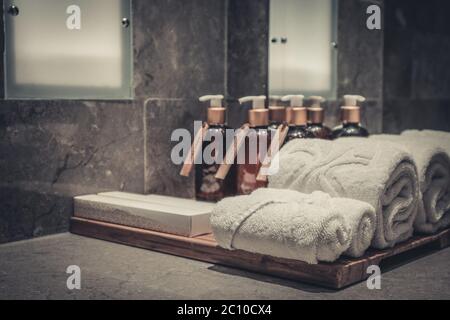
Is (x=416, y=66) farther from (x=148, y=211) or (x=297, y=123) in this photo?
(x=148, y=211)

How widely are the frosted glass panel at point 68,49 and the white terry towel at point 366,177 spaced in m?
0.44

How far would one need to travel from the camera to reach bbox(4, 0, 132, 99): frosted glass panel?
126 centimetres

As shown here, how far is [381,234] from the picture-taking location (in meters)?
1.08

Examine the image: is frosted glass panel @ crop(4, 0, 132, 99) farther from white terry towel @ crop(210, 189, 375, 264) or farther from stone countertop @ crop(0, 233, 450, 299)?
white terry towel @ crop(210, 189, 375, 264)

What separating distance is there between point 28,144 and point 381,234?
26.6 inches

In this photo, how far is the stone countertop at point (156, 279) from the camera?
0.95 m

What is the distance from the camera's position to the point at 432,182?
1247 mm

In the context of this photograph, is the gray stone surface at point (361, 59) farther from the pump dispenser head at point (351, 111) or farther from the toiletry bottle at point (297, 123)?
the toiletry bottle at point (297, 123)

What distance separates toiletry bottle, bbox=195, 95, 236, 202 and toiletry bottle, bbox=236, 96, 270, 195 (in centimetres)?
5

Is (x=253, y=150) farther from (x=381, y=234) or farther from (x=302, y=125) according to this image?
(x=381, y=234)

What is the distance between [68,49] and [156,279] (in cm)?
56

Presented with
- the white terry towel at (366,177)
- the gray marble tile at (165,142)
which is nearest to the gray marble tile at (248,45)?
the gray marble tile at (165,142)

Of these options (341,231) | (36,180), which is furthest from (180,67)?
(341,231)

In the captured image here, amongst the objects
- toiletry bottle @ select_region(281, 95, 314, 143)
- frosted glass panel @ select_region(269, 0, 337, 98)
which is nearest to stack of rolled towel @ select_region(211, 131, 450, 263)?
toiletry bottle @ select_region(281, 95, 314, 143)
